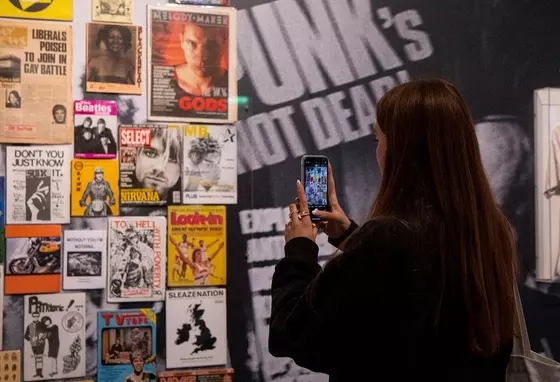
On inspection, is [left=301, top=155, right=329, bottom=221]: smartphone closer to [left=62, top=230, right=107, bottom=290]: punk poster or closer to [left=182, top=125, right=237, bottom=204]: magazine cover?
[left=182, top=125, right=237, bottom=204]: magazine cover

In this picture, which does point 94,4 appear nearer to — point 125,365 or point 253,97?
point 253,97

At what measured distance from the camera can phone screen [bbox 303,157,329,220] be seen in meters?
1.85

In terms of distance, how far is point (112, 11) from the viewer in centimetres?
221

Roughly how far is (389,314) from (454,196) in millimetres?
242

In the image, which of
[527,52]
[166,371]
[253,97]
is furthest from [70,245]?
[527,52]

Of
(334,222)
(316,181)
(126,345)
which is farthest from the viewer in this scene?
(126,345)

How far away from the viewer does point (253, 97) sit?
2324 millimetres

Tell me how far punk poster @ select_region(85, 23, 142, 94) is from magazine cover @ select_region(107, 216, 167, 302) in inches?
17.9

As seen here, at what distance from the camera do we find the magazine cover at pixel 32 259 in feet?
6.93

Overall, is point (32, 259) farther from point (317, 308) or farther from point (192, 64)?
point (317, 308)

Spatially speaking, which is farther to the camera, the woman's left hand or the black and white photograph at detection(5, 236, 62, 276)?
the black and white photograph at detection(5, 236, 62, 276)

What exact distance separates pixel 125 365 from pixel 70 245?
0.45 m

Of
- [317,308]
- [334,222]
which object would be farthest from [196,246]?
[317,308]

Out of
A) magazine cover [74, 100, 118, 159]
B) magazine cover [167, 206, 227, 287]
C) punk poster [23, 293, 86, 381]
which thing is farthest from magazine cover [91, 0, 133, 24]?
punk poster [23, 293, 86, 381]
